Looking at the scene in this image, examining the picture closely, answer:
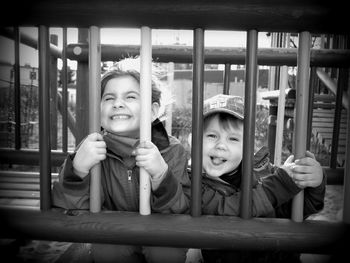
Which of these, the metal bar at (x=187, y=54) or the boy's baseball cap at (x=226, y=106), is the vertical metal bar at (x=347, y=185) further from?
the metal bar at (x=187, y=54)

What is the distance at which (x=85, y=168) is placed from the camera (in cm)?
76

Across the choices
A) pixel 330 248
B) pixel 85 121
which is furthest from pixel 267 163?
pixel 85 121

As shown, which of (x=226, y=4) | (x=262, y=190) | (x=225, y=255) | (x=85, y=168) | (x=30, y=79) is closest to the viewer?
(x=226, y=4)

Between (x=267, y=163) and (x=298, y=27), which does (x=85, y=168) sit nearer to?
(x=298, y=27)

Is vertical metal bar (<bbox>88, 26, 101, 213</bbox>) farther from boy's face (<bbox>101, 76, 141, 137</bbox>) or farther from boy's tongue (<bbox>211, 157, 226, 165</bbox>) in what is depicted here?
boy's tongue (<bbox>211, 157, 226, 165</bbox>)

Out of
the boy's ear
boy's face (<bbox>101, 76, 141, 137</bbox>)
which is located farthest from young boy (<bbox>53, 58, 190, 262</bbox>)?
the boy's ear

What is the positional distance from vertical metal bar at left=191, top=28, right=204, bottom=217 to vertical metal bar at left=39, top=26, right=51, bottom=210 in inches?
11.8

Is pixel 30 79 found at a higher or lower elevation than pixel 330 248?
higher

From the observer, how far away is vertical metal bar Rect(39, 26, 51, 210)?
0.66 m

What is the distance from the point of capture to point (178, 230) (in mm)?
651

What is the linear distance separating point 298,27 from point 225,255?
75cm

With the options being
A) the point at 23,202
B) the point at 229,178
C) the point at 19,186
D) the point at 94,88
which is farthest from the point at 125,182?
the point at 19,186

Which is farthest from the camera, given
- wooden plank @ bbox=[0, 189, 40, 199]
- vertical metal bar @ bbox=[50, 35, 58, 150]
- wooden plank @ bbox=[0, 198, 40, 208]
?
vertical metal bar @ bbox=[50, 35, 58, 150]

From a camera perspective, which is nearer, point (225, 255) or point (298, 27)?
point (298, 27)
